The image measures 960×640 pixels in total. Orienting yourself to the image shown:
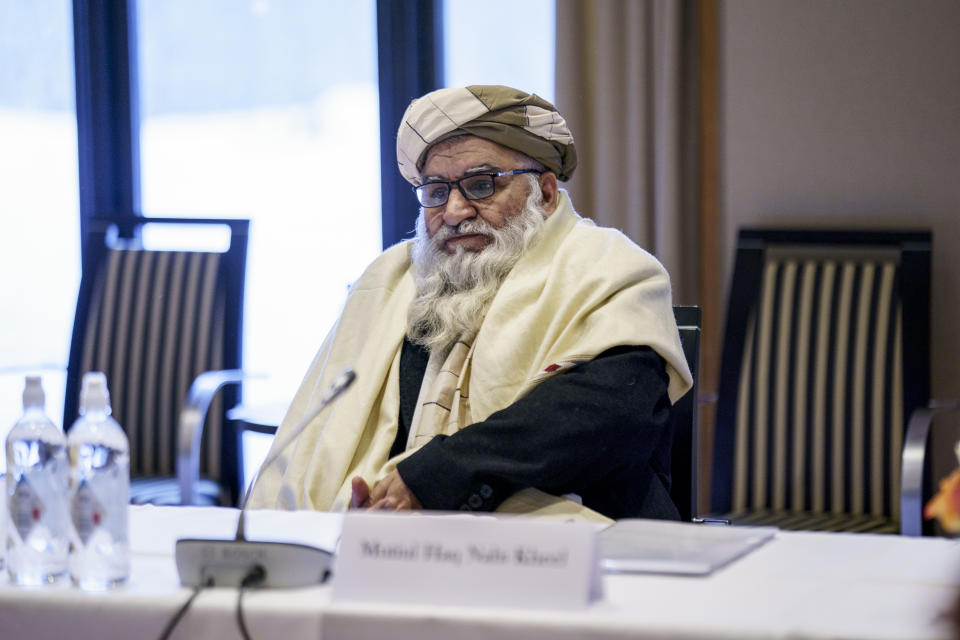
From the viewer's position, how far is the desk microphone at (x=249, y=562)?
1353mm

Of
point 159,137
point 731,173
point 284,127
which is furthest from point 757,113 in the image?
point 159,137

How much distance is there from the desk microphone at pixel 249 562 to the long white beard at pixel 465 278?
110 cm

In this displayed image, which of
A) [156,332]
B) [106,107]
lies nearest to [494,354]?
[156,332]

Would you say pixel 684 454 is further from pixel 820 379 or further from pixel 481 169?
pixel 820 379

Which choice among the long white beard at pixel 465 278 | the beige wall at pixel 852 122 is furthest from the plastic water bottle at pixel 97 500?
the beige wall at pixel 852 122

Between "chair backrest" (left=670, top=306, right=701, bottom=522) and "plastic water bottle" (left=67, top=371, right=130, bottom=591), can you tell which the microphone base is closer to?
"plastic water bottle" (left=67, top=371, right=130, bottom=591)

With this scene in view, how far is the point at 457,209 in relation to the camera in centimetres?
260

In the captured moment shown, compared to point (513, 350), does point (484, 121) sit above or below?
above

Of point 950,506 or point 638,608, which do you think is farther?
point 638,608

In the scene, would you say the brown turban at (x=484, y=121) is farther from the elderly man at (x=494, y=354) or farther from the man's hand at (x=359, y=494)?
the man's hand at (x=359, y=494)

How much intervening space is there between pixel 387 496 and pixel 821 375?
5.45 feet

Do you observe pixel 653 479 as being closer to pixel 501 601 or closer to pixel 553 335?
pixel 553 335

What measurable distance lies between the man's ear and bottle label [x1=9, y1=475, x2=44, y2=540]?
1502 mm

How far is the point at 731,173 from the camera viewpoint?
12.0 ft
